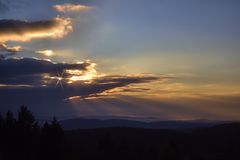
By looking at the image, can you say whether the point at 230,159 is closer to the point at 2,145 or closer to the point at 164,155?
the point at 164,155

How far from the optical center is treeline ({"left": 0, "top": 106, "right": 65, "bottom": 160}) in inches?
2830

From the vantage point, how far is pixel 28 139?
7988cm

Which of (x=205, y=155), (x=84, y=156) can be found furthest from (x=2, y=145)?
(x=205, y=155)

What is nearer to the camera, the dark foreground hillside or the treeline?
the treeline

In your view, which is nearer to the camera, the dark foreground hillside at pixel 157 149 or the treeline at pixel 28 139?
the treeline at pixel 28 139

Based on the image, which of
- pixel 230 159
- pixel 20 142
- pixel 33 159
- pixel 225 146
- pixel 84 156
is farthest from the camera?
pixel 225 146

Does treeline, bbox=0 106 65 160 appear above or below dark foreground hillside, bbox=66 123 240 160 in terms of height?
above

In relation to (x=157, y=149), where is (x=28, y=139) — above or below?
above

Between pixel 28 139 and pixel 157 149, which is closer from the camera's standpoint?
pixel 28 139

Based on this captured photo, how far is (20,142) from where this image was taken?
3076 inches

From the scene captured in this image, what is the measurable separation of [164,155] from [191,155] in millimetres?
59756

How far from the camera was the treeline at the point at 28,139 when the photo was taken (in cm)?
7188

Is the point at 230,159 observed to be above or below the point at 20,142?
below

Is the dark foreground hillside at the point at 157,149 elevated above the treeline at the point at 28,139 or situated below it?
below
